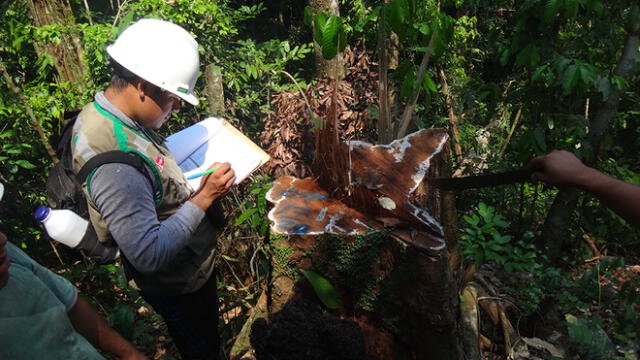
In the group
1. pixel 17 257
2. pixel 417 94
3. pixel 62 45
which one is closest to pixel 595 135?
pixel 417 94

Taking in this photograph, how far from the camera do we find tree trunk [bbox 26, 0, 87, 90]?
353 centimetres

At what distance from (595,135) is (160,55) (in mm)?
3004

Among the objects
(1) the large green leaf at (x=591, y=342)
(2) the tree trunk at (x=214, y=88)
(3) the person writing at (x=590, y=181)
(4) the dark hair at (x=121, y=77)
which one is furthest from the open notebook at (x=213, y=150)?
(1) the large green leaf at (x=591, y=342)

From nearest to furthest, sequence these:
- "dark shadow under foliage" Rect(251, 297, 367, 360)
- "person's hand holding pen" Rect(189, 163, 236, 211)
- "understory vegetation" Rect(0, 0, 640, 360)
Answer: "dark shadow under foliage" Rect(251, 297, 367, 360) → "person's hand holding pen" Rect(189, 163, 236, 211) → "understory vegetation" Rect(0, 0, 640, 360)

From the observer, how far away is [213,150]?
202 centimetres

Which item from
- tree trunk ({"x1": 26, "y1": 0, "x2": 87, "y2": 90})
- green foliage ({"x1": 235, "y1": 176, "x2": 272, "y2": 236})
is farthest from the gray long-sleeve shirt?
tree trunk ({"x1": 26, "y1": 0, "x2": 87, "y2": 90})

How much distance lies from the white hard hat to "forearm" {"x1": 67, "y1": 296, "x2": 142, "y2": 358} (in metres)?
0.93

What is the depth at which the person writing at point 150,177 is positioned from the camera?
4.64ft

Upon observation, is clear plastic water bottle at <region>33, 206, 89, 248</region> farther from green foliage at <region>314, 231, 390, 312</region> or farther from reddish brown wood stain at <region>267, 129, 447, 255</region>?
green foliage at <region>314, 231, 390, 312</region>

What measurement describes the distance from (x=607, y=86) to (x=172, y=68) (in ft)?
8.66

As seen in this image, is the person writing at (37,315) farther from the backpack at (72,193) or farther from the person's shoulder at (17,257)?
the backpack at (72,193)

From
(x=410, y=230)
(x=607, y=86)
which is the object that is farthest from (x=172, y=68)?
(x=607, y=86)

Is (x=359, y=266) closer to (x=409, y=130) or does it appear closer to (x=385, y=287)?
(x=385, y=287)

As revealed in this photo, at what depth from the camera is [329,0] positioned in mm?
3932
